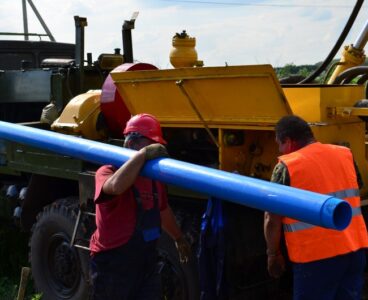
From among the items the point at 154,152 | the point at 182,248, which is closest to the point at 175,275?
the point at 182,248

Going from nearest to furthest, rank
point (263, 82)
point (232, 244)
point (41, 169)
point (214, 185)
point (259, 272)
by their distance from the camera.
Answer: point (214, 185) < point (263, 82) < point (232, 244) < point (259, 272) < point (41, 169)

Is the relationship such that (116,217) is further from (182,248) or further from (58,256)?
(58,256)

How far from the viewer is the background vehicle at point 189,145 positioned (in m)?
3.74

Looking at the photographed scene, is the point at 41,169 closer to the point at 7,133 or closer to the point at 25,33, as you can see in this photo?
the point at 7,133

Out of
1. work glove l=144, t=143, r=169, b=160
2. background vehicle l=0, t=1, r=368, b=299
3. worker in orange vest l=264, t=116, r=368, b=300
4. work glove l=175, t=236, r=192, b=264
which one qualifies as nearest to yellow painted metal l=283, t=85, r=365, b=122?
background vehicle l=0, t=1, r=368, b=299

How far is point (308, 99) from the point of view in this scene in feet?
12.6

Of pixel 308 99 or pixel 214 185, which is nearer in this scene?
pixel 214 185

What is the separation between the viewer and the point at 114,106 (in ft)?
15.8

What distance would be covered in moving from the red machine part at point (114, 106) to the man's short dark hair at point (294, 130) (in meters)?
1.84

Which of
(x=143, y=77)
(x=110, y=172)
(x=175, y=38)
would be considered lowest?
(x=110, y=172)

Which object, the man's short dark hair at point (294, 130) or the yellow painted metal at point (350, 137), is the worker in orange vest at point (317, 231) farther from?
the yellow painted metal at point (350, 137)

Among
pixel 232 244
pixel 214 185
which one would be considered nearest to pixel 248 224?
pixel 232 244

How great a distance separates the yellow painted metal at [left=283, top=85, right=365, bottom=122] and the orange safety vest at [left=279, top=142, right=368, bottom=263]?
1.93 feet

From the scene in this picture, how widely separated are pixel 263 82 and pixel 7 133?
1.48 meters
